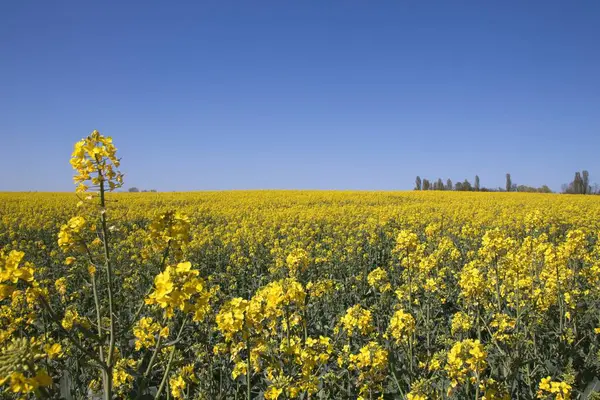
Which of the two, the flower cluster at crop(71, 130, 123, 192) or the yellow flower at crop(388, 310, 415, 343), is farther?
the yellow flower at crop(388, 310, 415, 343)

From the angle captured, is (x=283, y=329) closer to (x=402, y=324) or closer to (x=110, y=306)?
(x=402, y=324)

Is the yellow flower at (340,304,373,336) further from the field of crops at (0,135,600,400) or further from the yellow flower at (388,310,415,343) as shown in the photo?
the yellow flower at (388,310,415,343)

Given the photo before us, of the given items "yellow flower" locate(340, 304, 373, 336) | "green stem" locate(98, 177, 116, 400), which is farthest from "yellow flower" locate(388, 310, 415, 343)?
"green stem" locate(98, 177, 116, 400)

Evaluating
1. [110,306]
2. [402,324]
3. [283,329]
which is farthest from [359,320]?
[110,306]

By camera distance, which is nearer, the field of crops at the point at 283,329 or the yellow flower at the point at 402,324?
the field of crops at the point at 283,329

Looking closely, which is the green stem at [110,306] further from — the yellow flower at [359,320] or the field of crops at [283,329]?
the yellow flower at [359,320]

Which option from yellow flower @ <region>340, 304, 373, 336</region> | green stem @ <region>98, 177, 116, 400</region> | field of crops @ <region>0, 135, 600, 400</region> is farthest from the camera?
yellow flower @ <region>340, 304, 373, 336</region>

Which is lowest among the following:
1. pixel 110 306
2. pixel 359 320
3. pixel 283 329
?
pixel 283 329

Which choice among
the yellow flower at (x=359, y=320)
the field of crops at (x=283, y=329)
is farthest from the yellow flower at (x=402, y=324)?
the yellow flower at (x=359, y=320)

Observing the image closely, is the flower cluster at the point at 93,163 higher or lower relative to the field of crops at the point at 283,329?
higher

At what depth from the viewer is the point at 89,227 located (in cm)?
231

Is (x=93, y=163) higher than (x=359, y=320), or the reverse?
(x=93, y=163)

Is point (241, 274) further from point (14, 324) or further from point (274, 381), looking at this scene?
point (274, 381)

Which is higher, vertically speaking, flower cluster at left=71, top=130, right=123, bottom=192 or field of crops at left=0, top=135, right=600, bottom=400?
flower cluster at left=71, top=130, right=123, bottom=192
